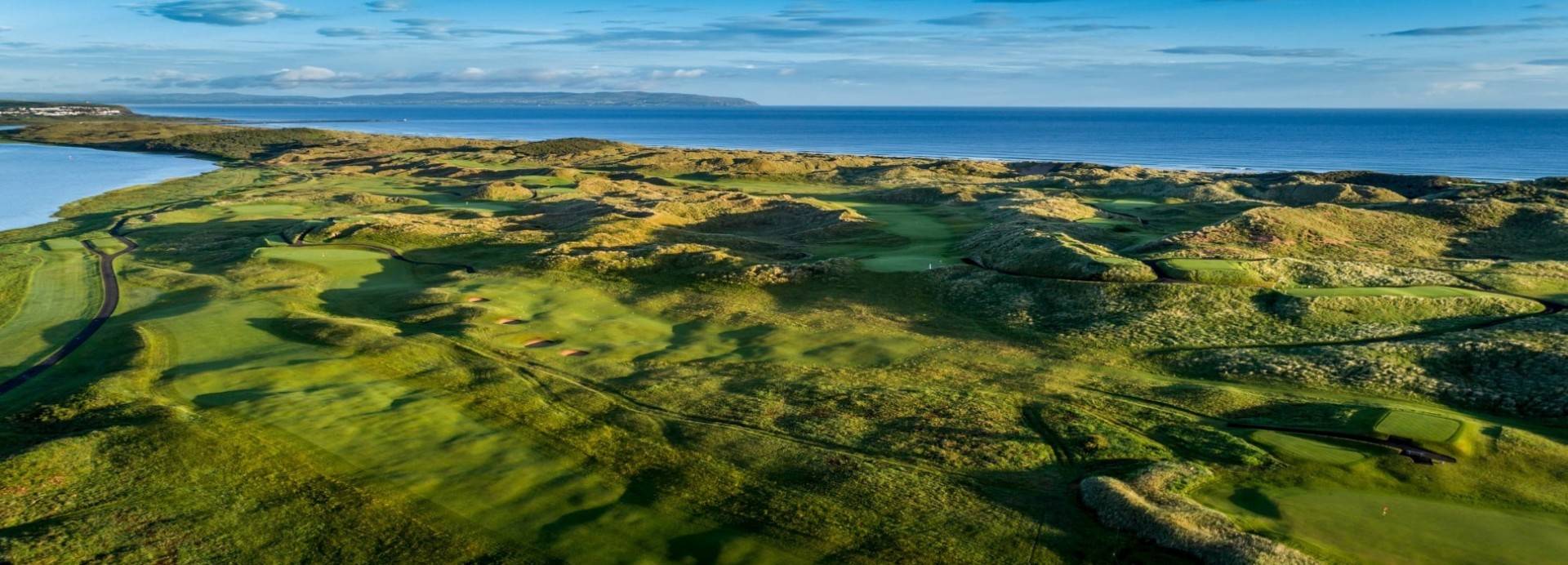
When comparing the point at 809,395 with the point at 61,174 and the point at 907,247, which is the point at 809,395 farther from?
the point at 61,174

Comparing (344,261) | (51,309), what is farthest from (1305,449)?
(51,309)

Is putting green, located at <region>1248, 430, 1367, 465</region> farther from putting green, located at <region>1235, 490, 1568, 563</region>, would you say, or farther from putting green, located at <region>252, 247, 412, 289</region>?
putting green, located at <region>252, 247, 412, 289</region>

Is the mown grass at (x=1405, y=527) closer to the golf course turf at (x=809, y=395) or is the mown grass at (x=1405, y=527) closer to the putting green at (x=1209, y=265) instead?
the golf course turf at (x=809, y=395)

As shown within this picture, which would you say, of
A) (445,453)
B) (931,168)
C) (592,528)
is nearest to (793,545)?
(592,528)

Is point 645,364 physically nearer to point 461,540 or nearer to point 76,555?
point 461,540

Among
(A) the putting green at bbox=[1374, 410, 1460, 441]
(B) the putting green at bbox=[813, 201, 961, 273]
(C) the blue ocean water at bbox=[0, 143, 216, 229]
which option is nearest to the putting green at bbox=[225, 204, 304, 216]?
(C) the blue ocean water at bbox=[0, 143, 216, 229]
